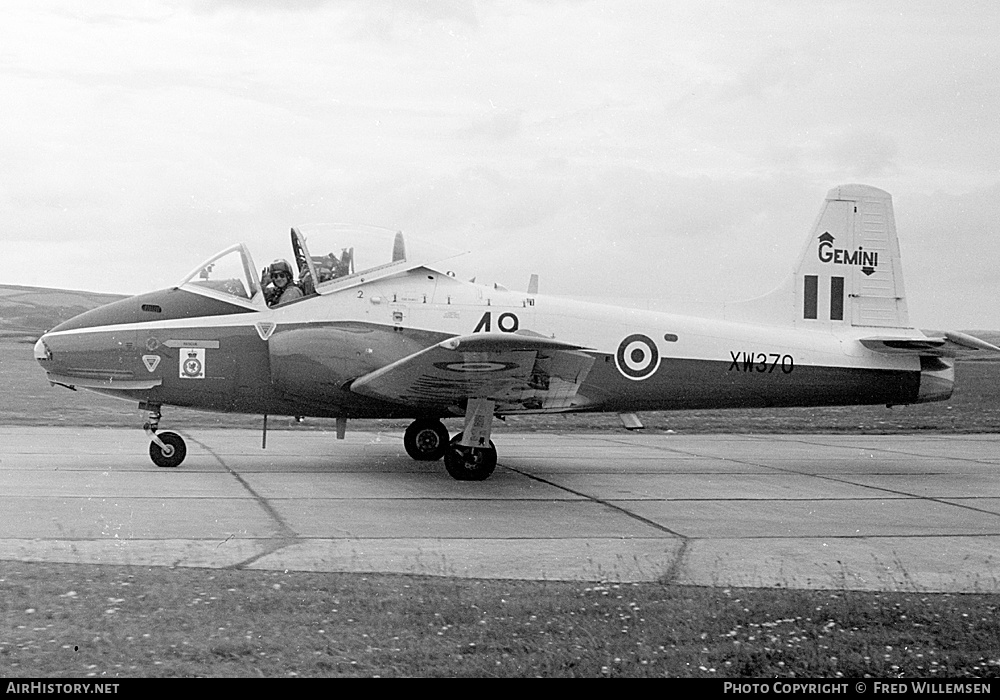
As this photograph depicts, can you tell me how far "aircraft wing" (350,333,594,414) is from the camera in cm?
995

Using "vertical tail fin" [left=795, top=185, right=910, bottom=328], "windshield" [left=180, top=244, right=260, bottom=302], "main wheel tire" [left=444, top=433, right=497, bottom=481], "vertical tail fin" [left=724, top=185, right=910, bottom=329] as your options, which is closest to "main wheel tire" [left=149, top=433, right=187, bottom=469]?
"windshield" [left=180, top=244, right=260, bottom=302]

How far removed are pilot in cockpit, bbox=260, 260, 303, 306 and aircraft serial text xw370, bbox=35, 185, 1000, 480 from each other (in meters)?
0.06

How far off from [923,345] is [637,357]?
3.63 m

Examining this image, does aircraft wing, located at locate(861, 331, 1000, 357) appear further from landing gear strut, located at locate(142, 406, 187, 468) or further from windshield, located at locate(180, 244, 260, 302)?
landing gear strut, located at locate(142, 406, 187, 468)

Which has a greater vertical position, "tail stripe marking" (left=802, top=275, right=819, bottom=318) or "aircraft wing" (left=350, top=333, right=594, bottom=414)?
"tail stripe marking" (left=802, top=275, right=819, bottom=318)

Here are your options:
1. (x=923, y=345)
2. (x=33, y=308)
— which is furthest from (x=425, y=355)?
(x=33, y=308)

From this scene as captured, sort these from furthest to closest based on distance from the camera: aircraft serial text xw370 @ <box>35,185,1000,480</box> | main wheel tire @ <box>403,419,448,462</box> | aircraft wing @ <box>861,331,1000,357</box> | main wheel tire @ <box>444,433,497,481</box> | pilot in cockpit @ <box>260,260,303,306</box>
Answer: main wheel tire @ <box>403,419,448,462</box> → aircraft wing @ <box>861,331,1000,357</box> → pilot in cockpit @ <box>260,260,303,306</box> → aircraft serial text xw370 @ <box>35,185,1000,480</box> → main wheel tire @ <box>444,433,497,481</box>

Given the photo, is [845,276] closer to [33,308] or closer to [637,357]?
[637,357]

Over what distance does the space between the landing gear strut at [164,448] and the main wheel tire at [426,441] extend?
2854mm

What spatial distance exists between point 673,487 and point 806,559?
152 inches

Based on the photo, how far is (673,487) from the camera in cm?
1109

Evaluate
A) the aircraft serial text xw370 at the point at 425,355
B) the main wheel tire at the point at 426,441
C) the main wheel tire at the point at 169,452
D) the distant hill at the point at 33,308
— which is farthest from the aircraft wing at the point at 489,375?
the distant hill at the point at 33,308

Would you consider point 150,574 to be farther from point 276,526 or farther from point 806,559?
point 806,559

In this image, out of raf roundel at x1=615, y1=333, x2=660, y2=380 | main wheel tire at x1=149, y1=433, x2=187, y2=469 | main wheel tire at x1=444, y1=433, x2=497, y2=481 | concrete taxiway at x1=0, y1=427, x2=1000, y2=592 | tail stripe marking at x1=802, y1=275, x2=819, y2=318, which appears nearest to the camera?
concrete taxiway at x1=0, y1=427, x2=1000, y2=592
